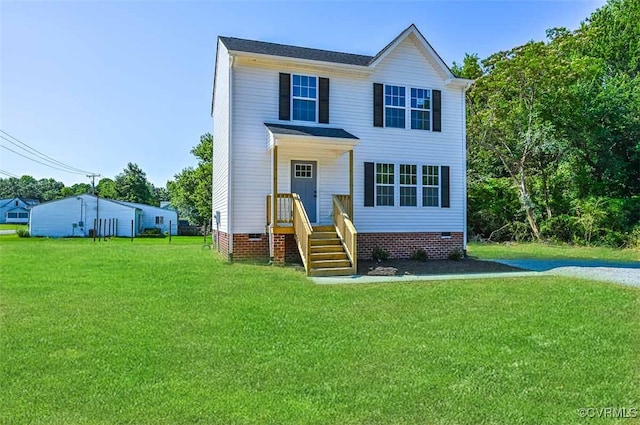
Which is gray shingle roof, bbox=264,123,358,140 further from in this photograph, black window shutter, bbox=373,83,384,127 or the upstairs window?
the upstairs window

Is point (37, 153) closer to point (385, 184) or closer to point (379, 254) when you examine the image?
point (385, 184)

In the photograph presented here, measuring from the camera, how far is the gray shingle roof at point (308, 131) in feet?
40.3

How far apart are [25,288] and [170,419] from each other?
7062 millimetres

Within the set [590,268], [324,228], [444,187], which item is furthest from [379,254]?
[590,268]

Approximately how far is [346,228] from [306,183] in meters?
2.73

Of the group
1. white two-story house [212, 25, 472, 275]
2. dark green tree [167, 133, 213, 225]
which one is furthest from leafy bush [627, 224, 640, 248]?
dark green tree [167, 133, 213, 225]

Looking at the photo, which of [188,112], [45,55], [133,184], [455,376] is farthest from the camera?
[133,184]

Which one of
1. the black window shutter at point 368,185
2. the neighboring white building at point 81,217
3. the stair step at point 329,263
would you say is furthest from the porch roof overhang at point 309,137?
the neighboring white building at point 81,217

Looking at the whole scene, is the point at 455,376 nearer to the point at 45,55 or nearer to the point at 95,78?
the point at 45,55

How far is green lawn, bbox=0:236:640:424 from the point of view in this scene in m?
3.48

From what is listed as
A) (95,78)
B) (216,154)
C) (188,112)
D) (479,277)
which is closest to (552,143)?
(479,277)

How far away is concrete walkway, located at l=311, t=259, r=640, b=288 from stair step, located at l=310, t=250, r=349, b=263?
3.15ft

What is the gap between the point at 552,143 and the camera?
2070 cm

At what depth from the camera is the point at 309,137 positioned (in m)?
12.2
